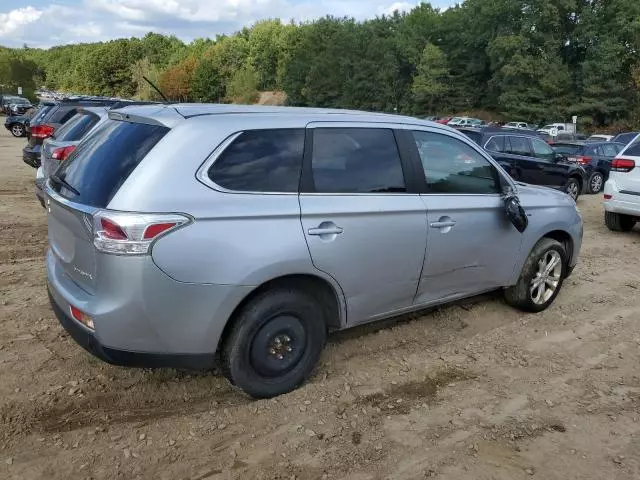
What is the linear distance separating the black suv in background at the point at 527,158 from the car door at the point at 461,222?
7.59 metres

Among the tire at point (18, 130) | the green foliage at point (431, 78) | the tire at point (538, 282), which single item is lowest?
the tire at point (18, 130)

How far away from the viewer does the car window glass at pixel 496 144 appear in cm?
1197

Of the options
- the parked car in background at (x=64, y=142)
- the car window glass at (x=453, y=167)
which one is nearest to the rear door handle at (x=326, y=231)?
the car window glass at (x=453, y=167)

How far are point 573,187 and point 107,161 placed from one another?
12404 mm

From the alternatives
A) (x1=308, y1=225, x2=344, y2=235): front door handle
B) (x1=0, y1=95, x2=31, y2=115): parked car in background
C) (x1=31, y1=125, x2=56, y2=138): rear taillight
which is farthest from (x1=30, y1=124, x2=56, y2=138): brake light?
(x1=0, y1=95, x2=31, y2=115): parked car in background

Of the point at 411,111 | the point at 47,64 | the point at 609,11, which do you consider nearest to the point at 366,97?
the point at 411,111

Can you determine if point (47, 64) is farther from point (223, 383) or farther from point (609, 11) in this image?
point (223, 383)

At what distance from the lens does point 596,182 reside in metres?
15.4

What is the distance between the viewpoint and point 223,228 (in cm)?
302

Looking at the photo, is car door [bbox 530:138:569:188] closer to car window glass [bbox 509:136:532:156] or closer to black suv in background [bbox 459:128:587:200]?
black suv in background [bbox 459:128:587:200]

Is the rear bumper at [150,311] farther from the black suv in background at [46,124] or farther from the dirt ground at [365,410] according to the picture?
the black suv in background at [46,124]

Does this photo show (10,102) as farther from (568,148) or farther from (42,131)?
(568,148)

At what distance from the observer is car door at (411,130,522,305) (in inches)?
161

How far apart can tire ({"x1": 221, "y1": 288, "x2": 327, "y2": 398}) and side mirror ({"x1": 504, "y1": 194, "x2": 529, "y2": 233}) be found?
1.88m
